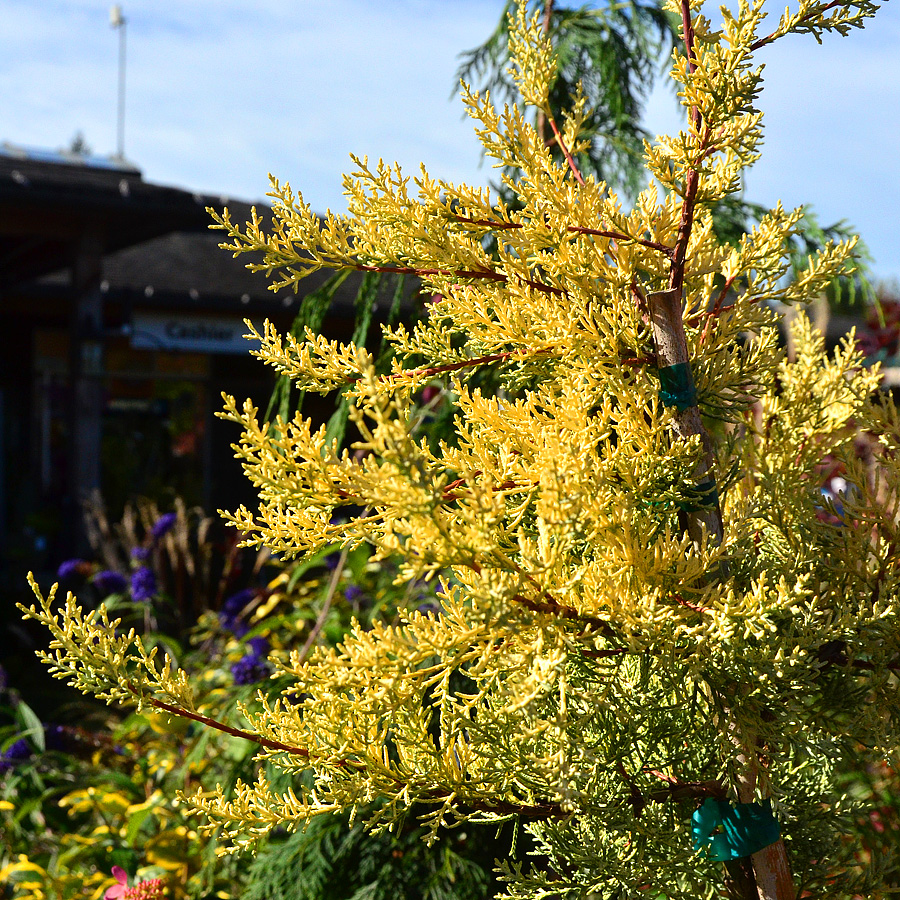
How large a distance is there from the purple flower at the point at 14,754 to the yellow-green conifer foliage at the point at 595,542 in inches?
→ 83.2

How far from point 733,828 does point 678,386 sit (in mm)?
634

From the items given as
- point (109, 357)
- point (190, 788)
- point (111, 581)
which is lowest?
point (190, 788)

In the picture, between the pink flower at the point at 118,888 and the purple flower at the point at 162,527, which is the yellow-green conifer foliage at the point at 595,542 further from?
the purple flower at the point at 162,527

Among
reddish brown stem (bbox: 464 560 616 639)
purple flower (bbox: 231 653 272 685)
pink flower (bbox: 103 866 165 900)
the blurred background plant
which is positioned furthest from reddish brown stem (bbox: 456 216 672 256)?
purple flower (bbox: 231 653 272 685)

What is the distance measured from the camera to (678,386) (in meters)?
1.33

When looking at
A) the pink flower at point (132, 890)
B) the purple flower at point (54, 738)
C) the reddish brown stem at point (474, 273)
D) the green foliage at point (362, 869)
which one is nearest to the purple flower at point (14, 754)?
the purple flower at point (54, 738)

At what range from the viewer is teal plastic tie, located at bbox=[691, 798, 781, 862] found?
129 centimetres

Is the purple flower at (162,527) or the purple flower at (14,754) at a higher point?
the purple flower at (162,527)

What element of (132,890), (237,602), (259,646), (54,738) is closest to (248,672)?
(259,646)

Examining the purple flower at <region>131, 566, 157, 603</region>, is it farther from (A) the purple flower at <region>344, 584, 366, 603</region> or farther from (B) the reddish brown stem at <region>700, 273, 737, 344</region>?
(B) the reddish brown stem at <region>700, 273, 737, 344</region>

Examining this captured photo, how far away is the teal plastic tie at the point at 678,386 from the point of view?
4.34 ft

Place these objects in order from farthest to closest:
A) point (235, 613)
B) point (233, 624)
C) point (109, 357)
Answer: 1. point (109, 357)
2. point (235, 613)
3. point (233, 624)

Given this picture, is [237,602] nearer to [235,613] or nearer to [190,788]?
[235,613]

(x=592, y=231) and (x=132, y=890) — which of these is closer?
(x=592, y=231)
